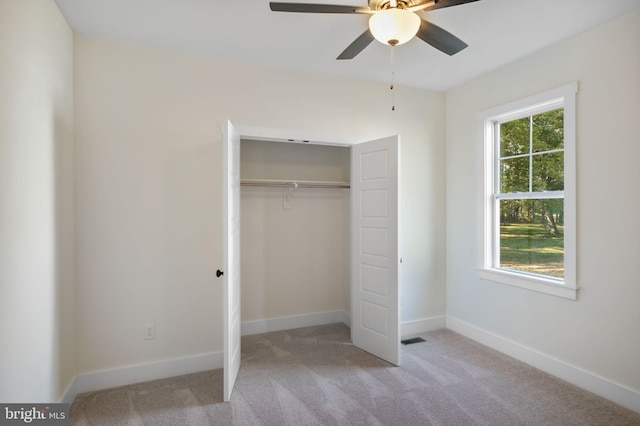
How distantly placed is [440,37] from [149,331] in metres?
3.11

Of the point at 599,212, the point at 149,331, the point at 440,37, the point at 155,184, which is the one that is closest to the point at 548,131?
the point at 599,212

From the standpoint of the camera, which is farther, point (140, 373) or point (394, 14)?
point (140, 373)

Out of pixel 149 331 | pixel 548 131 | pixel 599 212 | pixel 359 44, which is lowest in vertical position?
pixel 149 331

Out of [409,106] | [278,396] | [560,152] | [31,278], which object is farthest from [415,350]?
[31,278]

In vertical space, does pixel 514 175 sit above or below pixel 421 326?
above

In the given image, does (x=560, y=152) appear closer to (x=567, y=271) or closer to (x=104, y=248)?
(x=567, y=271)

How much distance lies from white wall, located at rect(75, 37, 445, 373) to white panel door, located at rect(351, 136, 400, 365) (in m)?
0.74

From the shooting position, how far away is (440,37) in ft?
6.51

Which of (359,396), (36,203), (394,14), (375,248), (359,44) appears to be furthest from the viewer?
(375,248)

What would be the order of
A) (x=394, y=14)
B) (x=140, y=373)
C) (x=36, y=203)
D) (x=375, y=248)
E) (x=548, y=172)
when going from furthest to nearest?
(x=375, y=248)
(x=548, y=172)
(x=140, y=373)
(x=36, y=203)
(x=394, y=14)

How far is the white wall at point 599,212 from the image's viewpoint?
2330mm

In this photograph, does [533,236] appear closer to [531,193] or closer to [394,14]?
[531,193]

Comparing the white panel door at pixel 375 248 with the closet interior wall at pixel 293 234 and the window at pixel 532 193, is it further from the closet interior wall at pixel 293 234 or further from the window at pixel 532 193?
the window at pixel 532 193

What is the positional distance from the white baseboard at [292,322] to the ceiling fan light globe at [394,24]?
10.2 ft
